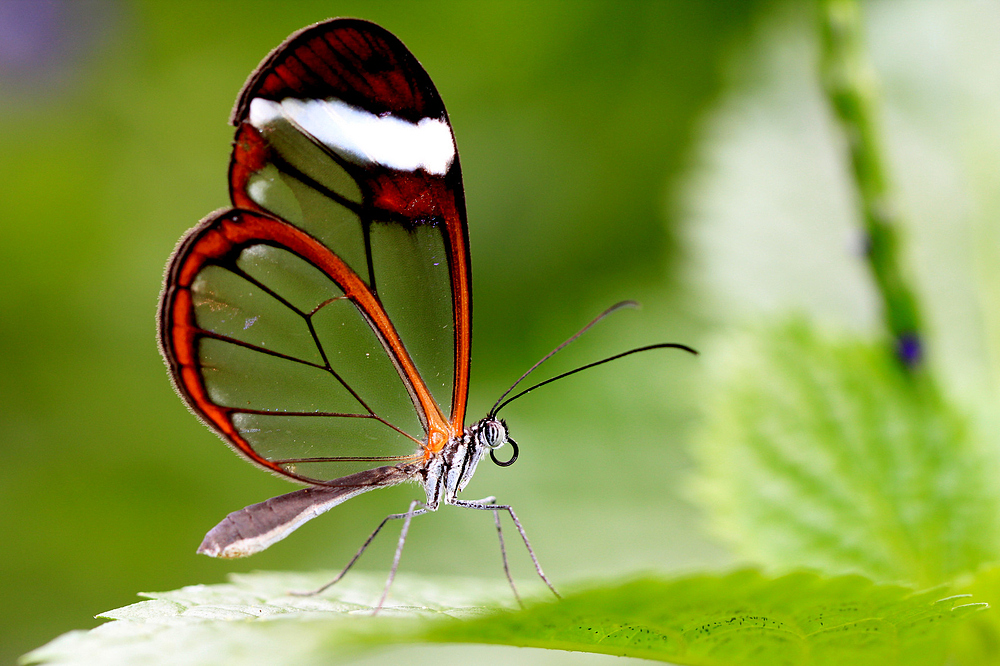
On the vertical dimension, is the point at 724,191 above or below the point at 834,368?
above

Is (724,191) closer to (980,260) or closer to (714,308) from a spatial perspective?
(714,308)

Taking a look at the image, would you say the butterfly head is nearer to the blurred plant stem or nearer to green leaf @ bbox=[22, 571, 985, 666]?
green leaf @ bbox=[22, 571, 985, 666]

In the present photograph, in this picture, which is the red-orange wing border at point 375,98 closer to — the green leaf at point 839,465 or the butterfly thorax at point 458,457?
the butterfly thorax at point 458,457

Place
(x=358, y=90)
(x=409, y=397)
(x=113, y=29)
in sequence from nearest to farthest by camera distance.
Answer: (x=358, y=90), (x=409, y=397), (x=113, y=29)

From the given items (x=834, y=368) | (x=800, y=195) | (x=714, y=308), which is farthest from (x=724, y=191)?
(x=834, y=368)

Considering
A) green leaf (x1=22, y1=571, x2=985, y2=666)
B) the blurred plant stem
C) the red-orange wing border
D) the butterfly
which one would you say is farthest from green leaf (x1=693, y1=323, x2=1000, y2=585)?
the red-orange wing border
